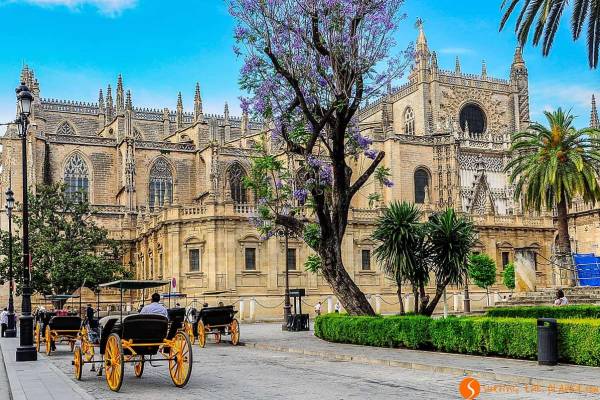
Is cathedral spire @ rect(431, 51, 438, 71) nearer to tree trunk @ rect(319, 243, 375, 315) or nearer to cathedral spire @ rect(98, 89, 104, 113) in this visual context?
cathedral spire @ rect(98, 89, 104, 113)

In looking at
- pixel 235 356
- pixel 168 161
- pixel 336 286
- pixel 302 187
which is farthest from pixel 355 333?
pixel 168 161

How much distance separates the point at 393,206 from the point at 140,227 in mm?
30926

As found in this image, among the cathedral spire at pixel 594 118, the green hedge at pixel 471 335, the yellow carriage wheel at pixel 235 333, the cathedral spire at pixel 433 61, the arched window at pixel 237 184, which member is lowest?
the yellow carriage wheel at pixel 235 333

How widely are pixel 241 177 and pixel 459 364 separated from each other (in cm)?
3102

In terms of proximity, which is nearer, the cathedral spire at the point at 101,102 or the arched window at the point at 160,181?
the arched window at the point at 160,181

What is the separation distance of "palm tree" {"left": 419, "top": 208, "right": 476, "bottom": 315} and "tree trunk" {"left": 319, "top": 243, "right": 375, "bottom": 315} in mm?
1868

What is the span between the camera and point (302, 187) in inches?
877

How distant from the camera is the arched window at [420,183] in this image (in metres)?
63.6

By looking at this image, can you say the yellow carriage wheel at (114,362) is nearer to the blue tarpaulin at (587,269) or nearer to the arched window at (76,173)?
the blue tarpaulin at (587,269)

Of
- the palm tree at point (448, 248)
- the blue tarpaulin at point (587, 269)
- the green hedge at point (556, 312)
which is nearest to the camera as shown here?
the green hedge at point (556, 312)

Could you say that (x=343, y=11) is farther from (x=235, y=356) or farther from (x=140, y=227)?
(x=140, y=227)

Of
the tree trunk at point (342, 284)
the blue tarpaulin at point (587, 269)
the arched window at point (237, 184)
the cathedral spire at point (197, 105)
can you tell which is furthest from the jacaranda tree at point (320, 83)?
the cathedral spire at point (197, 105)

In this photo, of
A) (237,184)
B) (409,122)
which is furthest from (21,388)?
(409,122)

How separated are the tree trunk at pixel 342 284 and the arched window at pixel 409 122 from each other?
4923cm
